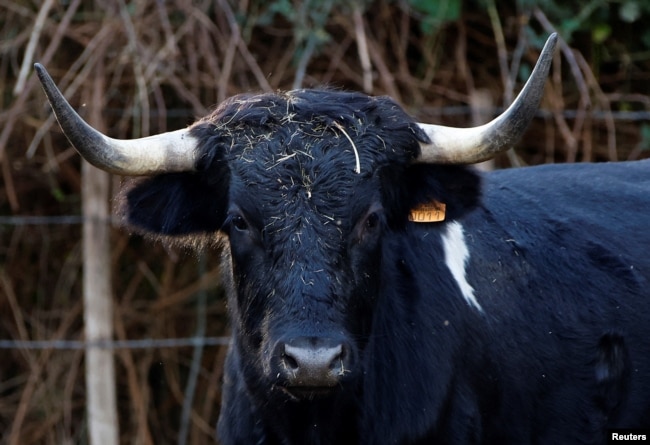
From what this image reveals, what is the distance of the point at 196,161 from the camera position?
381 centimetres

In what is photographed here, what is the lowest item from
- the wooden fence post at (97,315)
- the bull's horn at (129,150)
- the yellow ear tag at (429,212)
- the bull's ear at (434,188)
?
the wooden fence post at (97,315)

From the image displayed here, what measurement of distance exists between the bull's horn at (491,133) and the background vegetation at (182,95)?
231cm

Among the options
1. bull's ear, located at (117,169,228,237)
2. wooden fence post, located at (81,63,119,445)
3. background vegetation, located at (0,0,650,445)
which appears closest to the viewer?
bull's ear, located at (117,169,228,237)

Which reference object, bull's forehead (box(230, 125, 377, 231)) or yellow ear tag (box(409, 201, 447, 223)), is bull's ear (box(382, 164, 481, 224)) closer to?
yellow ear tag (box(409, 201, 447, 223))

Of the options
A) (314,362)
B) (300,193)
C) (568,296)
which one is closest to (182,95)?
(568,296)

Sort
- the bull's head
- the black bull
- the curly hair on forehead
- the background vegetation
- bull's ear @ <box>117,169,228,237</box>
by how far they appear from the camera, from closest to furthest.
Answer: the bull's head, the black bull, the curly hair on forehead, bull's ear @ <box>117,169,228,237</box>, the background vegetation

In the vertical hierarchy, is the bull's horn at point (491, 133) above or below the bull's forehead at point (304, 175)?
above

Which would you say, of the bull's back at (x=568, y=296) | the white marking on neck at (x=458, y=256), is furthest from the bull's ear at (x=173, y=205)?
the bull's back at (x=568, y=296)

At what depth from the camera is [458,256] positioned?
4250 millimetres

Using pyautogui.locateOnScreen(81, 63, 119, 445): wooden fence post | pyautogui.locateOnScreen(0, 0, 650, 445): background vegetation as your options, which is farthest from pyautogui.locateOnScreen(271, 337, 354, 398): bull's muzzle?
pyautogui.locateOnScreen(81, 63, 119, 445): wooden fence post

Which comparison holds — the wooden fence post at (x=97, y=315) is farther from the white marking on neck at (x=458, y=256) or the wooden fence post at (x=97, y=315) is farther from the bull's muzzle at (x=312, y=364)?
the bull's muzzle at (x=312, y=364)

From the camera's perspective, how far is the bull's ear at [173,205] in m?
3.89

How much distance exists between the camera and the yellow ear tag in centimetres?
395

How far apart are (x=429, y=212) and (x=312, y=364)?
0.94 m
